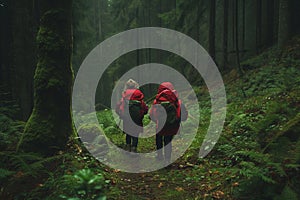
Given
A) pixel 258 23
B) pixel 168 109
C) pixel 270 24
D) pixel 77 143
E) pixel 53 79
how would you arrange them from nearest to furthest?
pixel 53 79
pixel 77 143
pixel 168 109
pixel 258 23
pixel 270 24

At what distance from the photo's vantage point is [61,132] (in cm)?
631

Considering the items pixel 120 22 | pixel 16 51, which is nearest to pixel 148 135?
pixel 16 51

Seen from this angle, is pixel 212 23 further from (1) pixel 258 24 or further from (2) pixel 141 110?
(2) pixel 141 110

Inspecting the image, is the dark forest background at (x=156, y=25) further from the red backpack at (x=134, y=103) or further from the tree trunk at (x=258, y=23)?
the red backpack at (x=134, y=103)

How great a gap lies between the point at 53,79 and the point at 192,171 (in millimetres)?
3678

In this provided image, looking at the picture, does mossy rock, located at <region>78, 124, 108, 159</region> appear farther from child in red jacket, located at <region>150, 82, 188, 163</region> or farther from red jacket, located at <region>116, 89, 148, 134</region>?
child in red jacket, located at <region>150, 82, 188, 163</region>

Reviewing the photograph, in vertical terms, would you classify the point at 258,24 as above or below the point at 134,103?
above

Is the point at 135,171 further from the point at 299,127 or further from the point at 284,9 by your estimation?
the point at 284,9

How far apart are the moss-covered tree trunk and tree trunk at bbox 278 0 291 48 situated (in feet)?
40.1

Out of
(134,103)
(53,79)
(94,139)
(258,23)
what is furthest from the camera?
(258,23)

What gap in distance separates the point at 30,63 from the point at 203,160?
Result: 655 centimetres

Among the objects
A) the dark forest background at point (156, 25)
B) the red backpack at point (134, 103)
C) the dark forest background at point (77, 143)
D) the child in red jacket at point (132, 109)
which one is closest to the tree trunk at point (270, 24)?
the dark forest background at point (156, 25)

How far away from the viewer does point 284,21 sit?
603 inches

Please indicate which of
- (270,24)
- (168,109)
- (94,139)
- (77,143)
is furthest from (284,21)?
(77,143)
